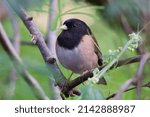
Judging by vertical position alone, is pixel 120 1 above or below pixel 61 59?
above

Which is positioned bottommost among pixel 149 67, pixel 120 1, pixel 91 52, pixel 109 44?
pixel 91 52

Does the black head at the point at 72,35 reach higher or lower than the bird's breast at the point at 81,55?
higher

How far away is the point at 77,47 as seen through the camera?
1225mm

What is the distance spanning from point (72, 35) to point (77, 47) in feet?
0.18

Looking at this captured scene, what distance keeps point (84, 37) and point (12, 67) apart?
96 centimetres

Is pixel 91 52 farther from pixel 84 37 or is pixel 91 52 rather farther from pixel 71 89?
pixel 71 89

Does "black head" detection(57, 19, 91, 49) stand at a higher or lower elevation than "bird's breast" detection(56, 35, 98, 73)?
higher

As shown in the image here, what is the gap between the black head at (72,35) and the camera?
121cm

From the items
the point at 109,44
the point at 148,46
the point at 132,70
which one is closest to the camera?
the point at 148,46

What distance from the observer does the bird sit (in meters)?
1.19

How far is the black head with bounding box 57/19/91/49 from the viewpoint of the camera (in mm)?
1210

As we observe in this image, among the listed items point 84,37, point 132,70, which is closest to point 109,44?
point 132,70

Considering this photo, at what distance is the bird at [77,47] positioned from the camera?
1187 millimetres

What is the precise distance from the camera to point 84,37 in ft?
4.10
